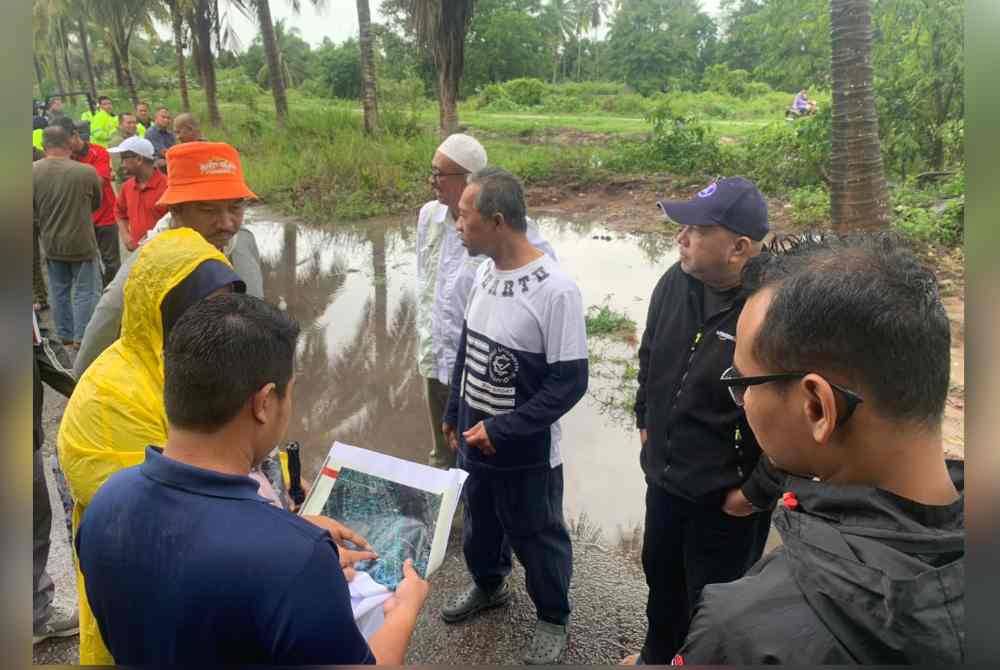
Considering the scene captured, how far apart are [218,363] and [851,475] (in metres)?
0.98

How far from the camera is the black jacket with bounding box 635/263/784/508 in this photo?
2068 mm

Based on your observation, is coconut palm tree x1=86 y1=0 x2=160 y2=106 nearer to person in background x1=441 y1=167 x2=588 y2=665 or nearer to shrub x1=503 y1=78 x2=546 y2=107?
shrub x1=503 y1=78 x2=546 y2=107

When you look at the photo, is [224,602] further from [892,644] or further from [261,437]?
[892,644]

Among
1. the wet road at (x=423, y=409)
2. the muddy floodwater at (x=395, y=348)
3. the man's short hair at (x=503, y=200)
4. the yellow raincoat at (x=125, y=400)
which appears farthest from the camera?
the muddy floodwater at (x=395, y=348)

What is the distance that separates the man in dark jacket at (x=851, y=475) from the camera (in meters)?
0.84

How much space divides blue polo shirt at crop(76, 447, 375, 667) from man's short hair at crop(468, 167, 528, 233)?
1.48 metres

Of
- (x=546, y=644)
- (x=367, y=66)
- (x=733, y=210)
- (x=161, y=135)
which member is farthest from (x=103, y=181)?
(x=367, y=66)

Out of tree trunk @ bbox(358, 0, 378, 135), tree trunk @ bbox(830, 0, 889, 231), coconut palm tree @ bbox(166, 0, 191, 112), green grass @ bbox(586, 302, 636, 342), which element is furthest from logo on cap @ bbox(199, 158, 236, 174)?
coconut palm tree @ bbox(166, 0, 191, 112)

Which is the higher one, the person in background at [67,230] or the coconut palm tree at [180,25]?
the coconut palm tree at [180,25]

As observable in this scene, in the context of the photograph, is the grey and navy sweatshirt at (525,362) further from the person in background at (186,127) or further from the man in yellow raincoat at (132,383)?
the person in background at (186,127)

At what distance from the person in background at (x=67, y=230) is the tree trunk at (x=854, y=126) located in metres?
5.57

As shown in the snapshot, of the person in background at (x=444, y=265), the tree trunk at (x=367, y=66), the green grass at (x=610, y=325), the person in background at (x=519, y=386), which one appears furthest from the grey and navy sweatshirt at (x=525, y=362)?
the tree trunk at (x=367, y=66)

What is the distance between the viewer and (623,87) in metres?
24.5
